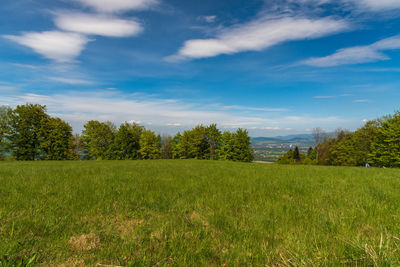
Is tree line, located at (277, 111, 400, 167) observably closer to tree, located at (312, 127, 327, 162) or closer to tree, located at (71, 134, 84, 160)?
tree, located at (312, 127, 327, 162)

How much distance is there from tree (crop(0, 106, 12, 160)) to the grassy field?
57.3m

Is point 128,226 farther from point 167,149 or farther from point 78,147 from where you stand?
point 167,149

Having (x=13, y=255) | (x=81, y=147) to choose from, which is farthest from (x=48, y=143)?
(x=13, y=255)

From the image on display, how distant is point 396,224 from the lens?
345 cm

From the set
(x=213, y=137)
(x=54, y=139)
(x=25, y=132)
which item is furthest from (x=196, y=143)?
(x=25, y=132)

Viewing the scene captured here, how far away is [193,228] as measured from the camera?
3354mm

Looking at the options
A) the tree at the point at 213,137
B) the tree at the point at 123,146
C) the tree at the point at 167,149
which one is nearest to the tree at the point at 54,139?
the tree at the point at 123,146

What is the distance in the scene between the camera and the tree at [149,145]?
63.2 meters

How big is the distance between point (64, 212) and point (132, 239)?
7.14 feet

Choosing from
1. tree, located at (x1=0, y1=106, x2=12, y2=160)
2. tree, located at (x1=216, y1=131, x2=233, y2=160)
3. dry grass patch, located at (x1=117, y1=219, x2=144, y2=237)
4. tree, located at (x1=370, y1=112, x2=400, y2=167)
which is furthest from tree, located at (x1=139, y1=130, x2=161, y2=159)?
tree, located at (x1=370, y1=112, x2=400, y2=167)

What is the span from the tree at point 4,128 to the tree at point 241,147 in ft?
213

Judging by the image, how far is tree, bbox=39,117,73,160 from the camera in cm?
4650

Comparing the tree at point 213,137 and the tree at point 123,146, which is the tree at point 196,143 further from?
the tree at point 123,146

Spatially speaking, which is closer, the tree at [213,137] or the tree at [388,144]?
the tree at [388,144]
